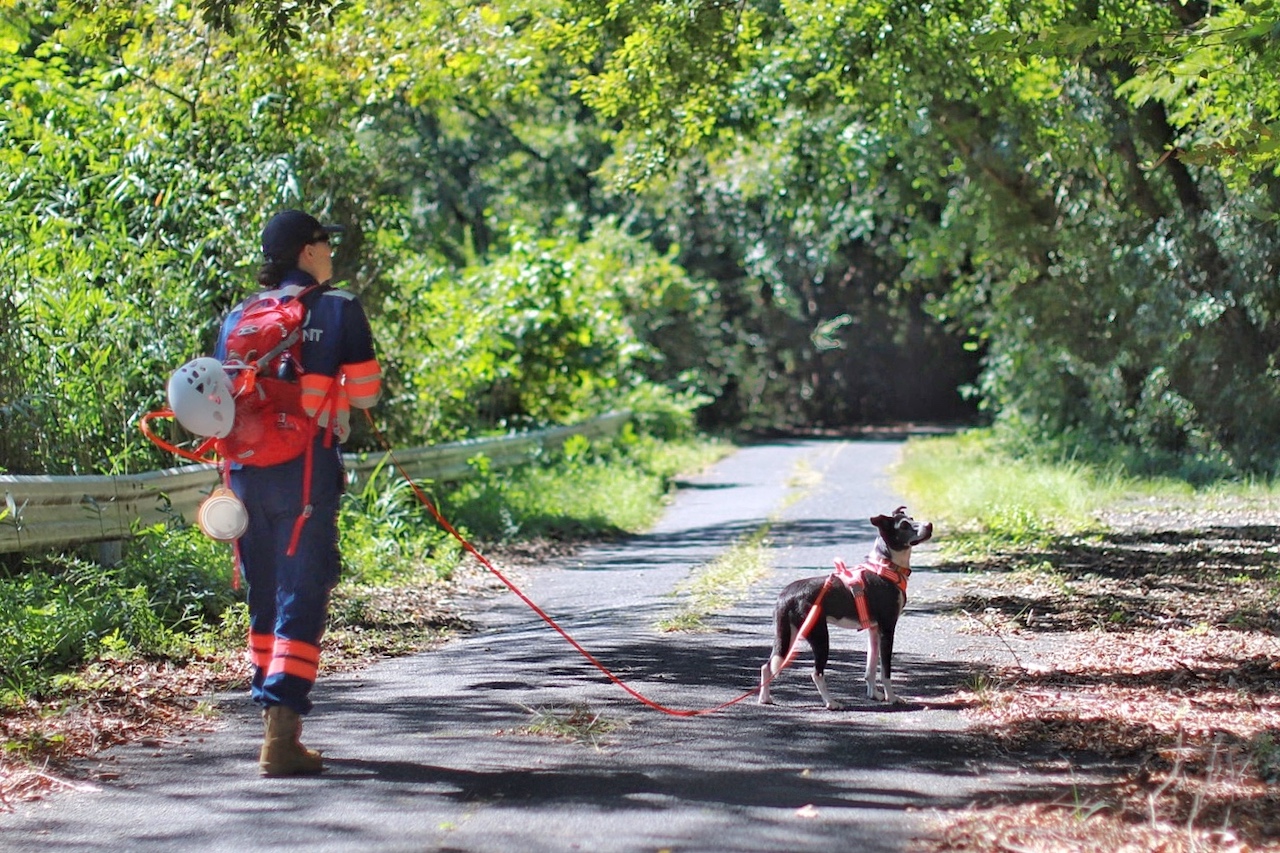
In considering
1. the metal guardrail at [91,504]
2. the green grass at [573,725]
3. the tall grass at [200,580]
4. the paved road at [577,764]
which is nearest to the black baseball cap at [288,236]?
the paved road at [577,764]

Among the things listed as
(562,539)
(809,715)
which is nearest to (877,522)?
(809,715)

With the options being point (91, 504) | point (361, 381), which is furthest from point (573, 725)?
point (91, 504)

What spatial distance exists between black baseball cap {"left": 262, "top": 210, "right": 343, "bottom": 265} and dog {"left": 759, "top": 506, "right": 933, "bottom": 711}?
7.75ft

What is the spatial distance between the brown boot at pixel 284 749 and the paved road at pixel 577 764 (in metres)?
0.09

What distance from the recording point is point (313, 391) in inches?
214

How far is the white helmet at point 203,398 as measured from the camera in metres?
5.14

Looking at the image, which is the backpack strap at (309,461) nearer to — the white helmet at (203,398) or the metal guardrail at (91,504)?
the white helmet at (203,398)

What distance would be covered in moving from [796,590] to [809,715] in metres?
0.50

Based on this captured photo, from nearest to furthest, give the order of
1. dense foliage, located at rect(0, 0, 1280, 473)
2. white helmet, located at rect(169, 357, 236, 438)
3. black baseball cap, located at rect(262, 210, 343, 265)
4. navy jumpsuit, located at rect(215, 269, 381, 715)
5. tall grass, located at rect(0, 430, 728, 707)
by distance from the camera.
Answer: white helmet, located at rect(169, 357, 236, 438), navy jumpsuit, located at rect(215, 269, 381, 715), black baseball cap, located at rect(262, 210, 343, 265), tall grass, located at rect(0, 430, 728, 707), dense foliage, located at rect(0, 0, 1280, 473)

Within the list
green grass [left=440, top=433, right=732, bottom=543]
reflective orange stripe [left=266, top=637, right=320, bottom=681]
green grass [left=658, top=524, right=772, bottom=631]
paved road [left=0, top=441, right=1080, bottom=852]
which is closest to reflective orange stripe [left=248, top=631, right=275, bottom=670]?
reflective orange stripe [left=266, top=637, right=320, bottom=681]

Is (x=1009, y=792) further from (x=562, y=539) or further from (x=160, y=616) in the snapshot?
(x=562, y=539)

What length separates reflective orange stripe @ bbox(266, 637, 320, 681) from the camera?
5.33 metres

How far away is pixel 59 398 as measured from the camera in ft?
28.9

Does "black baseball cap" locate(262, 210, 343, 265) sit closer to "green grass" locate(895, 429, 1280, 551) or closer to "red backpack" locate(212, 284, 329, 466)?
"red backpack" locate(212, 284, 329, 466)
